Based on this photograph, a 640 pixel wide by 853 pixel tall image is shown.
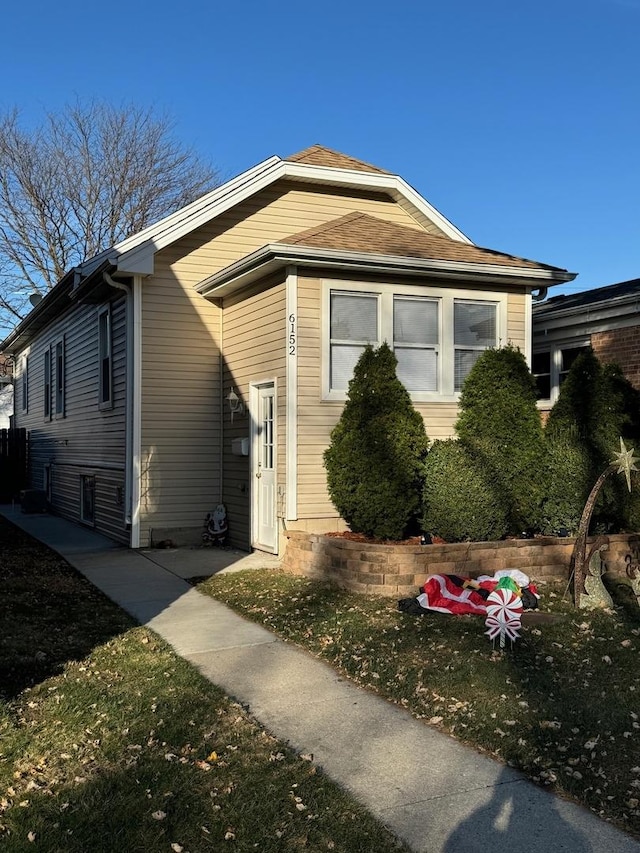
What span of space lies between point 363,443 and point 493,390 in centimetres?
161

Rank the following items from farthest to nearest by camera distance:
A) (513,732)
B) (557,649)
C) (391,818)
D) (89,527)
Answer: (89,527)
(557,649)
(513,732)
(391,818)

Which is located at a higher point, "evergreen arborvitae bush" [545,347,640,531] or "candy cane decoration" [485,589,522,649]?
"evergreen arborvitae bush" [545,347,640,531]

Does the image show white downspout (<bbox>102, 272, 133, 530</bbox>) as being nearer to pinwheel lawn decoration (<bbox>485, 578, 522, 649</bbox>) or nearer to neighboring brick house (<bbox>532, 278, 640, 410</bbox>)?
pinwheel lawn decoration (<bbox>485, 578, 522, 649</bbox>)

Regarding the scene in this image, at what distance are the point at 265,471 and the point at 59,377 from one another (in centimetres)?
851

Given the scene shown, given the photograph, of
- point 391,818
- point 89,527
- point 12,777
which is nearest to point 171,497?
point 89,527

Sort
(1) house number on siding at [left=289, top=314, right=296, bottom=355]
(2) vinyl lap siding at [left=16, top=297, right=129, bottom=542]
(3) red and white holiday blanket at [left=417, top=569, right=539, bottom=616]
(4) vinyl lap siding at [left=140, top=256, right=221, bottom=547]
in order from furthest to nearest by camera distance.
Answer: (2) vinyl lap siding at [left=16, top=297, right=129, bottom=542] → (4) vinyl lap siding at [left=140, top=256, right=221, bottom=547] → (1) house number on siding at [left=289, top=314, right=296, bottom=355] → (3) red and white holiday blanket at [left=417, top=569, right=539, bottom=616]

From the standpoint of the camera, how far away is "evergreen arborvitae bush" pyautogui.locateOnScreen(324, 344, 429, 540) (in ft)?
28.7

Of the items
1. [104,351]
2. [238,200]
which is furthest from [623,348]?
[104,351]

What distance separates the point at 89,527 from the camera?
14578 mm

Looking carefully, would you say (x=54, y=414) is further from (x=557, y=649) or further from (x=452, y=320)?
(x=557, y=649)

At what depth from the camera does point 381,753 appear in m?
4.23

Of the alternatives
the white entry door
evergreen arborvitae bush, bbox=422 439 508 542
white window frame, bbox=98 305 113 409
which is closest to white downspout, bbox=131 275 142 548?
white window frame, bbox=98 305 113 409

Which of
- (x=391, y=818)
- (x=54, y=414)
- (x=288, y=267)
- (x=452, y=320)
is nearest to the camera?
(x=391, y=818)

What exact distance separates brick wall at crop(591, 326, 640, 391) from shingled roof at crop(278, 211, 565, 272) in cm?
262
